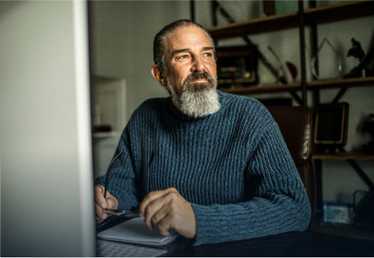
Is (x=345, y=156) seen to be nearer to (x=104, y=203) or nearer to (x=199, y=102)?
(x=199, y=102)

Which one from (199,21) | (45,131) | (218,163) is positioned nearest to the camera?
(45,131)

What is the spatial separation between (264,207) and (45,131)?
0.97 ft

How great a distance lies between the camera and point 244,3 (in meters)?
1.85

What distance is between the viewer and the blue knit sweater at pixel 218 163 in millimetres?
463

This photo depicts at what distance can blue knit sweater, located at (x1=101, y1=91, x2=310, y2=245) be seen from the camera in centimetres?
46

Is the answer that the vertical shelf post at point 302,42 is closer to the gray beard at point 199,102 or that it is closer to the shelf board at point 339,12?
the shelf board at point 339,12

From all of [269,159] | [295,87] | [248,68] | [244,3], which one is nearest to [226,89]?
[248,68]

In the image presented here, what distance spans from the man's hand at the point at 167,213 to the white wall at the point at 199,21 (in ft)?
4.19

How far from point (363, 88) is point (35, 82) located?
1496 mm

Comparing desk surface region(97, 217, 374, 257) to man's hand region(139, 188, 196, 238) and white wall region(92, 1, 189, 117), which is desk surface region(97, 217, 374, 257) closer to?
man's hand region(139, 188, 196, 238)

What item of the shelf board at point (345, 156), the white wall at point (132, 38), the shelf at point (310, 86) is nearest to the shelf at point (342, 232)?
the shelf board at point (345, 156)

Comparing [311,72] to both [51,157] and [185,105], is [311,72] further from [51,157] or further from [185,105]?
[51,157]

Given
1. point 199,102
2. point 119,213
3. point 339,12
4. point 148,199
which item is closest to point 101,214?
point 119,213

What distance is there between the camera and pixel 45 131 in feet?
0.68
